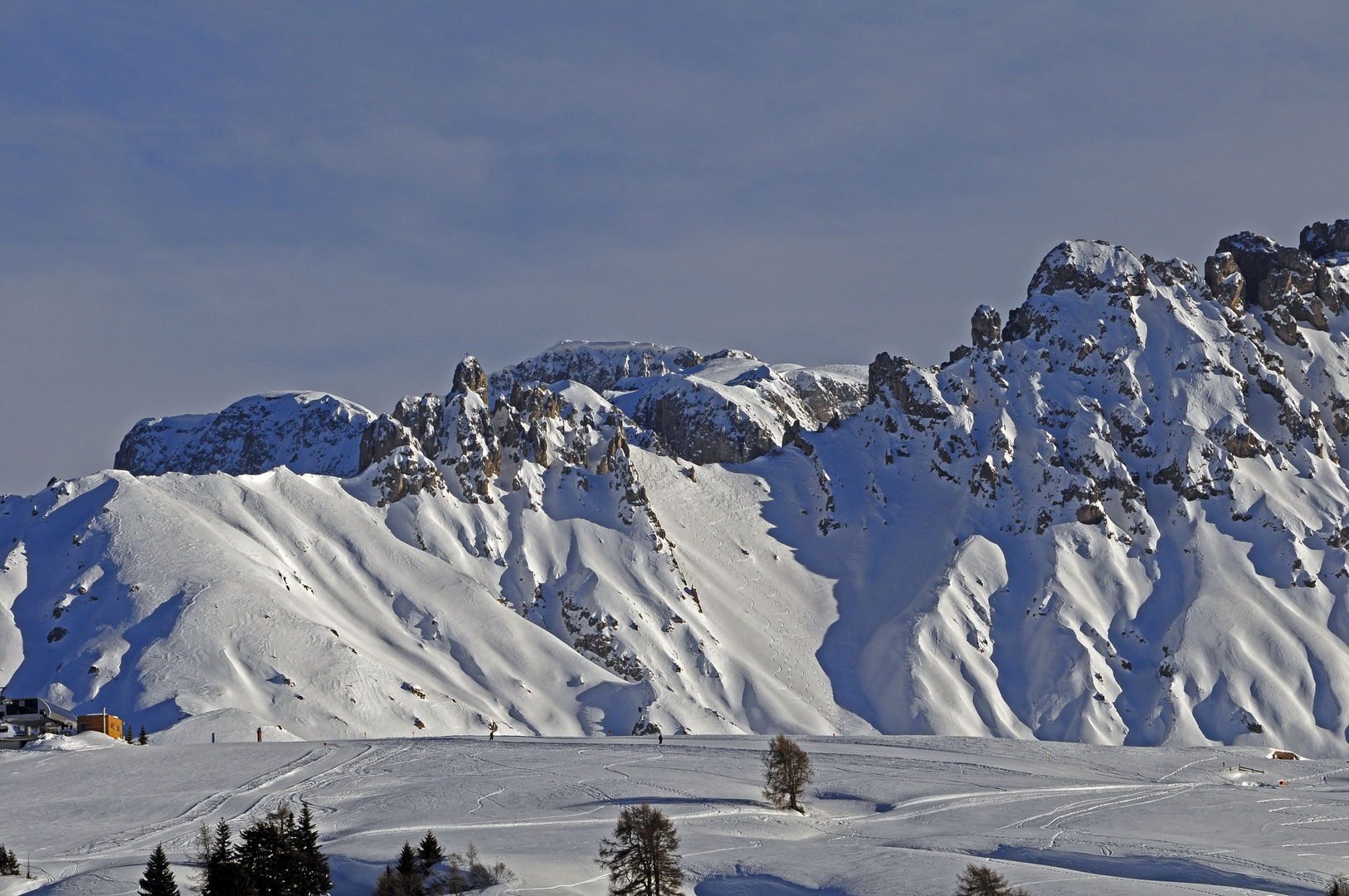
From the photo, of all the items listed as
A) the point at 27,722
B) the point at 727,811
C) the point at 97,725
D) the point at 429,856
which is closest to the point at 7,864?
the point at 429,856

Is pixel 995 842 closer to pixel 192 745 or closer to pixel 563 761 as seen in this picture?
pixel 563 761

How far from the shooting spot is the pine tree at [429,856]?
97.1 meters

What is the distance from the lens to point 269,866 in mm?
85812

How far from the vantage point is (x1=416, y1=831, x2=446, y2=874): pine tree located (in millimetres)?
97062

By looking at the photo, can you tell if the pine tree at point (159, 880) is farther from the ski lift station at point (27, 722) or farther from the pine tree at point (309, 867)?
the ski lift station at point (27, 722)

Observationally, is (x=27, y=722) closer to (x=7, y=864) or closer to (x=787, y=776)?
(x=7, y=864)

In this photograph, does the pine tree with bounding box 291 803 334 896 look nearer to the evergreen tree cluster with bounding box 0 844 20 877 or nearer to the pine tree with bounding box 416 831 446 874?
the pine tree with bounding box 416 831 446 874

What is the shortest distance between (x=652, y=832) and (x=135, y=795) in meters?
48.9

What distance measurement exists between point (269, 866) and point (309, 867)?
3509 millimetres

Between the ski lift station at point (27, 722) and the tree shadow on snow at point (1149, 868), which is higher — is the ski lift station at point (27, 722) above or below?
above

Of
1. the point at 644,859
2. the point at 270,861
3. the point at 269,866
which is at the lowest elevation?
the point at 644,859

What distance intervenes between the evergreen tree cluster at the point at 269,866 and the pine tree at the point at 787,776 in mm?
40788

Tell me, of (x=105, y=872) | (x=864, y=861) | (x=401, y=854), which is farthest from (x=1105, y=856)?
(x=105, y=872)

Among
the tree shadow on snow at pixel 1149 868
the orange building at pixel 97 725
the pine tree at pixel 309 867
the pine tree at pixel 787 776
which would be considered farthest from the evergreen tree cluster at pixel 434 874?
the orange building at pixel 97 725
